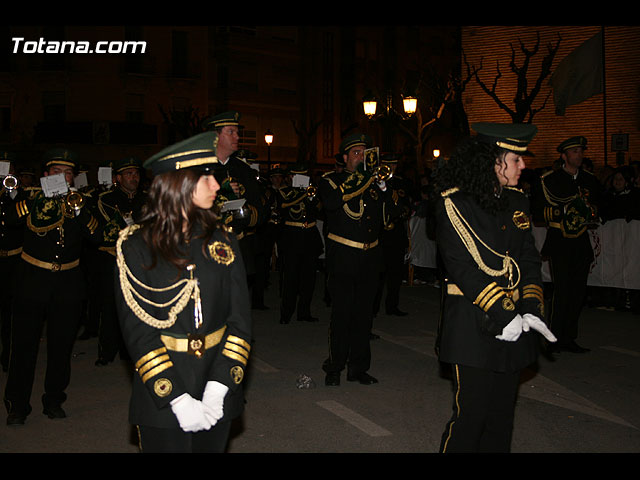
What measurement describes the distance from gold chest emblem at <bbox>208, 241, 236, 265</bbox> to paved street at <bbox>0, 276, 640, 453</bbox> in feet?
9.00

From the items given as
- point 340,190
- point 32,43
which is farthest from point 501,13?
point 32,43

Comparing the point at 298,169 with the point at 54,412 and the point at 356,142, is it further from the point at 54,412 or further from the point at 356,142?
the point at 54,412

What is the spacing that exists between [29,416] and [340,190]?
12.0ft

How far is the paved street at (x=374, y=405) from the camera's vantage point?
19.1ft

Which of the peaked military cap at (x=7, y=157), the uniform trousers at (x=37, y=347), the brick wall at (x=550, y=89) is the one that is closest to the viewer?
the uniform trousers at (x=37, y=347)

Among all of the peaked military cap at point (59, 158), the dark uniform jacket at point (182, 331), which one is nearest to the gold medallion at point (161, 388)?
the dark uniform jacket at point (182, 331)

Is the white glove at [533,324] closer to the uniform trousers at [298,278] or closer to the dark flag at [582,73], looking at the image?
the uniform trousers at [298,278]

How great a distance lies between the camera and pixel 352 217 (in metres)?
7.48

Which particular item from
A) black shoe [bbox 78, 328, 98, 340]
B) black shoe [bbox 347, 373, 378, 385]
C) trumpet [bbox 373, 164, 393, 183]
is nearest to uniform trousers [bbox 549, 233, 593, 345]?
black shoe [bbox 347, 373, 378, 385]

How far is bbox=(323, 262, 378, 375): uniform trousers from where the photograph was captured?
750cm

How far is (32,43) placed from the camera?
151 ft

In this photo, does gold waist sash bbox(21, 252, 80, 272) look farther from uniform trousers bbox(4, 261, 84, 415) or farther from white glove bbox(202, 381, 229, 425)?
white glove bbox(202, 381, 229, 425)

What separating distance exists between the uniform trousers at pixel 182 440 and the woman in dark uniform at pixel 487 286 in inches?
58.0

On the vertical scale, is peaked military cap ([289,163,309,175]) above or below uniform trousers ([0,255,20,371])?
above
